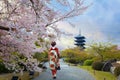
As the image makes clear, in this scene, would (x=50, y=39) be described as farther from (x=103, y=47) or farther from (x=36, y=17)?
(x=103, y=47)

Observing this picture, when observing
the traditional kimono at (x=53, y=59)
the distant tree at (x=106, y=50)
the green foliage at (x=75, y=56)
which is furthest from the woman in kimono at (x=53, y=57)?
the green foliage at (x=75, y=56)

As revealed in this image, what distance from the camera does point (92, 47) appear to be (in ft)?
172

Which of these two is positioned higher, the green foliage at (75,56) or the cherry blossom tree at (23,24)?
the cherry blossom tree at (23,24)

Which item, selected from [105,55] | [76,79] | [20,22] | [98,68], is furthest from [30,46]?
[105,55]

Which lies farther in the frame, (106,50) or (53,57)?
(106,50)

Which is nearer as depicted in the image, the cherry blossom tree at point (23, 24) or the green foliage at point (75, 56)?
the cherry blossom tree at point (23, 24)

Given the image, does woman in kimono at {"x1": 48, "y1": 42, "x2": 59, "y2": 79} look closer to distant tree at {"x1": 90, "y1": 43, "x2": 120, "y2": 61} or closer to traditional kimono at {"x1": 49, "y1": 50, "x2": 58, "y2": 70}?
traditional kimono at {"x1": 49, "y1": 50, "x2": 58, "y2": 70}

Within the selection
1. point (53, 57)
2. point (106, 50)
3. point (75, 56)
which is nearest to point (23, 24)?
point (53, 57)

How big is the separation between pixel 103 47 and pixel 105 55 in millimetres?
1743

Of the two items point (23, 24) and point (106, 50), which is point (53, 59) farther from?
point (106, 50)

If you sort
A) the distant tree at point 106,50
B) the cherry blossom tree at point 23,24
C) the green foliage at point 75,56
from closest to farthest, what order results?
the cherry blossom tree at point 23,24 → the distant tree at point 106,50 → the green foliage at point 75,56

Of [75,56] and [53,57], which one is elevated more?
[53,57]

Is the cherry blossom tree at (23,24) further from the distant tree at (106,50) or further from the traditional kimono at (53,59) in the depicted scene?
the distant tree at (106,50)

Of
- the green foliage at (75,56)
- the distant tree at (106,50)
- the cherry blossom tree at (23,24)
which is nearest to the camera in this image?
the cherry blossom tree at (23,24)
